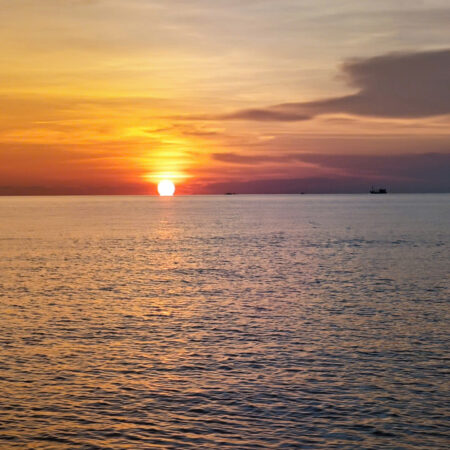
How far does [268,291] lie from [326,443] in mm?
35500

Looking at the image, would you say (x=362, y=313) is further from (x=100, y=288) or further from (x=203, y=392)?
(x=100, y=288)

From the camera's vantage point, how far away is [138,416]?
83.5 ft

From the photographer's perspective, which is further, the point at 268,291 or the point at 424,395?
the point at 268,291

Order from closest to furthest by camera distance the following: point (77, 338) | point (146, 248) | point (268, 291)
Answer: point (77, 338) < point (268, 291) < point (146, 248)

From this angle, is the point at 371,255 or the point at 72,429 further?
the point at 371,255

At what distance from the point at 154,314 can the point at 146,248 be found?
61.3 meters

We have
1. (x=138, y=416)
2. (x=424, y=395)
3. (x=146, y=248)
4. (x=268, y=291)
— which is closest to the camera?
(x=138, y=416)

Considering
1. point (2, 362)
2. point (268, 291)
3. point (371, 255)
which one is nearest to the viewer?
point (2, 362)

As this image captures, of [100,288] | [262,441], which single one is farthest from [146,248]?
[262,441]

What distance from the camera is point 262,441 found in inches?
899

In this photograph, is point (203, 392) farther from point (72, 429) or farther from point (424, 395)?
point (424, 395)

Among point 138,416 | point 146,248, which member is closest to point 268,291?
point 138,416

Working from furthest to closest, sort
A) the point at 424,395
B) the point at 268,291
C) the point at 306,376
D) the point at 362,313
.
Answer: the point at 268,291, the point at 362,313, the point at 306,376, the point at 424,395

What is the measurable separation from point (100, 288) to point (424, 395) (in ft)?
127
